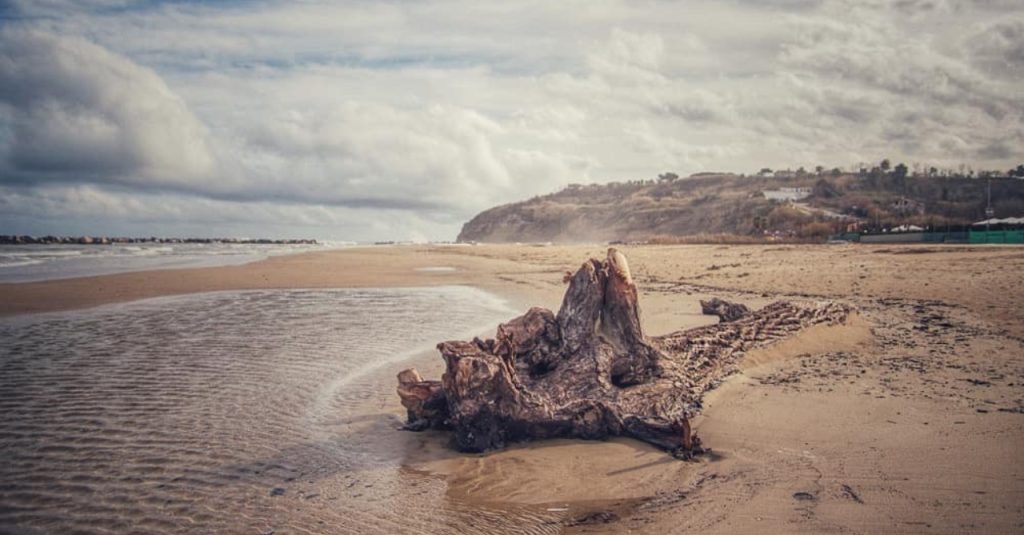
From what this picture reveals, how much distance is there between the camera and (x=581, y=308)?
21.6ft

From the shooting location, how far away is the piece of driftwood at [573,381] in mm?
5574

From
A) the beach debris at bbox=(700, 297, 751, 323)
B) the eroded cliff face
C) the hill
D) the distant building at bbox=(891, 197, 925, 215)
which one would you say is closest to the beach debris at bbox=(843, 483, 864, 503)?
the beach debris at bbox=(700, 297, 751, 323)

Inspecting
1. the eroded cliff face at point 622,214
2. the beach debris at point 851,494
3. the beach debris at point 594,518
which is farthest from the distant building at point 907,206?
the beach debris at point 594,518

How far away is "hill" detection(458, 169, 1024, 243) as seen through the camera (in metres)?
64.8

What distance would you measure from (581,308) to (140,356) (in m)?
8.16

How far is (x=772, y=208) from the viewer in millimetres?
76938

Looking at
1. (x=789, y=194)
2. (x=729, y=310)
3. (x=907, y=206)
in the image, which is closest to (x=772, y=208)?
(x=907, y=206)

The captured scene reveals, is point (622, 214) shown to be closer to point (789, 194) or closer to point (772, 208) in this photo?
point (789, 194)

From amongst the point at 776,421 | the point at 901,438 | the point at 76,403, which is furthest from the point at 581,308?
the point at 76,403

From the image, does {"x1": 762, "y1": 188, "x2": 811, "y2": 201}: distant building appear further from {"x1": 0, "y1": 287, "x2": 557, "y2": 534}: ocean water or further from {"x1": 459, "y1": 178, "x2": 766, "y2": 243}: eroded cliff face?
{"x1": 0, "y1": 287, "x2": 557, "y2": 534}: ocean water

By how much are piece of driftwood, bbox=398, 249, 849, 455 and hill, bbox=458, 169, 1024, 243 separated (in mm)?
46271

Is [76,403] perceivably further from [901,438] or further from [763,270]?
[763,270]

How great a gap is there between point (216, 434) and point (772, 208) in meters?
82.7

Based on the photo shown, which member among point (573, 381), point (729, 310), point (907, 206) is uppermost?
point (907, 206)
